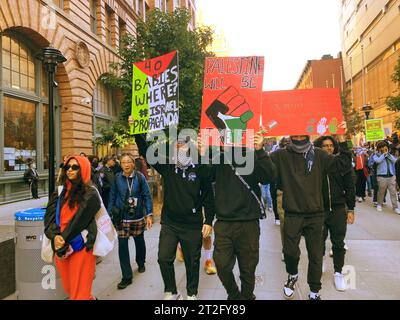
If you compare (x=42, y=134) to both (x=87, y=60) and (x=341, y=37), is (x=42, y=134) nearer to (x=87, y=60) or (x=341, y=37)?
(x=87, y=60)

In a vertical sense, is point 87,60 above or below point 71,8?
below

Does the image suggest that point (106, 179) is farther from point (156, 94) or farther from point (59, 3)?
point (59, 3)

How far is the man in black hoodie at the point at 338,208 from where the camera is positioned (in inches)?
190

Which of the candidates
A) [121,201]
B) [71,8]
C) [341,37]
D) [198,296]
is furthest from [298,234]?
[341,37]

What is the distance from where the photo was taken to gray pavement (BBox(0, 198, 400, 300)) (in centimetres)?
463

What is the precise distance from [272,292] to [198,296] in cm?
94

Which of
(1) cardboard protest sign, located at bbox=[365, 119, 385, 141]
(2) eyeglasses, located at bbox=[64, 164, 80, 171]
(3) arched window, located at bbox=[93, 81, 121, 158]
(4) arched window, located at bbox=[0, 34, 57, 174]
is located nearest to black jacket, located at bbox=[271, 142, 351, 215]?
(2) eyeglasses, located at bbox=[64, 164, 80, 171]

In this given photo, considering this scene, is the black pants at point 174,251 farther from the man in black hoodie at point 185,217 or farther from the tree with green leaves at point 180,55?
the tree with green leaves at point 180,55

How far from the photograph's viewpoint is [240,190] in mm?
3906

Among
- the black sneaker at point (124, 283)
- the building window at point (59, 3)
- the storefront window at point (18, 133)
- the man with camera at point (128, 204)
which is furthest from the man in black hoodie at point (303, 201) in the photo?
the building window at point (59, 3)

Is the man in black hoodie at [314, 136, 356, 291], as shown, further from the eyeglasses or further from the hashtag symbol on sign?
the eyeglasses

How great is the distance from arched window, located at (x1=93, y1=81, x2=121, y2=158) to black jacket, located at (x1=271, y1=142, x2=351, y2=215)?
15340mm

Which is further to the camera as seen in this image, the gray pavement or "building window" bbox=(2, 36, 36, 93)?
"building window" bbox=(2, 36, 36, 93)
